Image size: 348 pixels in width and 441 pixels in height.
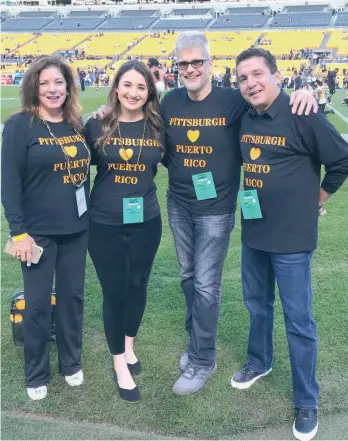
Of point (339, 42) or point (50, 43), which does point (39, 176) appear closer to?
point (339, 42)

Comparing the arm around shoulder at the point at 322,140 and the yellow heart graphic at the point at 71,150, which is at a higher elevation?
the arm around shoulder at the point at 322,140

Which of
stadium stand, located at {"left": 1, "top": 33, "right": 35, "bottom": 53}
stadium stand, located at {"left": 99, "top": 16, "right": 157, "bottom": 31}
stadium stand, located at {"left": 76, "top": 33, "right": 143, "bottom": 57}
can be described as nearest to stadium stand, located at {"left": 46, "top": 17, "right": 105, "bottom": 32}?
A: stadium stand, located at {"left": 99, "top": 16, "right": 157, "bottom": 31}

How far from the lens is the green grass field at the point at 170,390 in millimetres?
2701

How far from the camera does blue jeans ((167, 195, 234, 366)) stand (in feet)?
9.68

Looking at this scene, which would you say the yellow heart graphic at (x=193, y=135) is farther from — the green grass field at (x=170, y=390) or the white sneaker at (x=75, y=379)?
the white sneaker at (x=75, y=379)

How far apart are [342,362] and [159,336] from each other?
132 cm

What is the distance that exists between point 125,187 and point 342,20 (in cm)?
5166

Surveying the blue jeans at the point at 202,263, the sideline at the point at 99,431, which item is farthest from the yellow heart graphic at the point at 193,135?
the sideline at the point at 99,431

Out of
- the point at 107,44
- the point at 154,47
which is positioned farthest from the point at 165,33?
the point at 107,44

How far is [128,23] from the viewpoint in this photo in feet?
179

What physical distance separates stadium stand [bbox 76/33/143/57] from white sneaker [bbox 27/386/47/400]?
148 ft

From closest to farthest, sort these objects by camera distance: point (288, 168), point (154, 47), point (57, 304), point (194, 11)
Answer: point (288, 168) → point (57, 304) → point (154, 47) → point (194, 11)

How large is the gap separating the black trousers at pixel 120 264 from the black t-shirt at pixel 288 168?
26.6 inches

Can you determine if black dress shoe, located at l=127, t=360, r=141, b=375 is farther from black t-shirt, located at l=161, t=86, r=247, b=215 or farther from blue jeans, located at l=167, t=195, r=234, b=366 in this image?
black t-shirt, located at l=161, t=86, r=247, b=215
